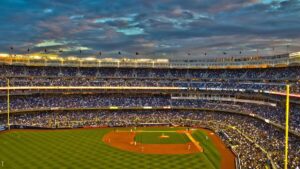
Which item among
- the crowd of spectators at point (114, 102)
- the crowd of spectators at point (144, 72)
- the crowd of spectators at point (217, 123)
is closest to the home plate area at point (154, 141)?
the crowd of spectators at point (217, 123)

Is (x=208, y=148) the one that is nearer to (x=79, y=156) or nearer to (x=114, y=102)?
(x=79, y=156)

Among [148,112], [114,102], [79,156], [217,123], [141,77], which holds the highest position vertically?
[141,77]

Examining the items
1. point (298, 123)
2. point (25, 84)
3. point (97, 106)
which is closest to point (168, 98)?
point (97, 106)

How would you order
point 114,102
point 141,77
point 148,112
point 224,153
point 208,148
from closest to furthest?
1. point 224,153
2. point 208,148
3. point 148,112
4. point 114,102
5. point 141,77

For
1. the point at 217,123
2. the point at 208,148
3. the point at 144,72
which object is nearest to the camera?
the point at 208,148

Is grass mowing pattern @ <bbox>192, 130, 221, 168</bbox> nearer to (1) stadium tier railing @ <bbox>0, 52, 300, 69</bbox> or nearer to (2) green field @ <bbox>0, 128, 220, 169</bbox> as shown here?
(2) green field @ <bbox>0, 128, 220, 169</bbox>

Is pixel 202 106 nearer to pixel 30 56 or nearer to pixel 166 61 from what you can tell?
pixel 166 61

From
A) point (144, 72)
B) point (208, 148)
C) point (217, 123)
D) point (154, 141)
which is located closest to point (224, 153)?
point (208, 148)
